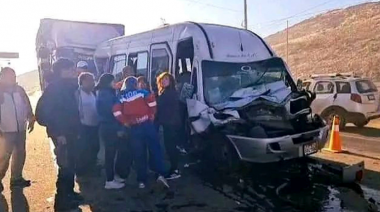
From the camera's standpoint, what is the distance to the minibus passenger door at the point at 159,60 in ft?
31.2

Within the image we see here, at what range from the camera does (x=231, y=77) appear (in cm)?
864

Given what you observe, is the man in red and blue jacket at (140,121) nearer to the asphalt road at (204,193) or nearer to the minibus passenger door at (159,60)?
the asphalt road at (204,193)

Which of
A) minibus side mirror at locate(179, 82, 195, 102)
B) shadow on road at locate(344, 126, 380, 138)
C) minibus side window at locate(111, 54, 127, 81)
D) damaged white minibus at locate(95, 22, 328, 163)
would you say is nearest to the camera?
damaged white minibus at locate(95, 22, 328, 163)

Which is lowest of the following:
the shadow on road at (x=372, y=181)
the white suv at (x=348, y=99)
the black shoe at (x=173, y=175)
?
the shadow on road at (x=372, y=181)

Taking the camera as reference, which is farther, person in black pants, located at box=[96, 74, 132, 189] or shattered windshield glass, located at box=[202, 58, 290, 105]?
shattered windshield glass, located at box=[202, 58, 290, 105]

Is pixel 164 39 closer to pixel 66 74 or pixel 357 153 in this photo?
pixel 66 74

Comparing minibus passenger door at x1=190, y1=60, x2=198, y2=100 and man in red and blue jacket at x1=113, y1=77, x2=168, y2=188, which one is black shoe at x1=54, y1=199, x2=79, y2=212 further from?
minibus passenger door at x1=190, y1=60, x2=198, y2=100

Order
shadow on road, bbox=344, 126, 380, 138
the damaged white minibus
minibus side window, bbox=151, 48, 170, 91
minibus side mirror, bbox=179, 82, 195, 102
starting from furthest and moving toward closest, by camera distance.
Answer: shadow on road, bbox=344, 126, 380, 138, minibus side window, bbox=151, 48, 170, 91, minibus side mirror, bbox=179, 82, 195, 102, the damaged white minibus

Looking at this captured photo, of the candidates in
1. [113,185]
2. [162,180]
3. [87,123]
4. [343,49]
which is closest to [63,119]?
[87,123]

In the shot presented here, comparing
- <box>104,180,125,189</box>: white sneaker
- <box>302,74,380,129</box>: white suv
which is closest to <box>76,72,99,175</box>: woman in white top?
<box>104,180,125,189</box>: white sneaker

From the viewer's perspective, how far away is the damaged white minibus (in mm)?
7617

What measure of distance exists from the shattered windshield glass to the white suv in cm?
571

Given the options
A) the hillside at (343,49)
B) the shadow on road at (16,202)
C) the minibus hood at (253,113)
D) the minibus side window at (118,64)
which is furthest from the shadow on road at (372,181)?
the hillside at (343,49)

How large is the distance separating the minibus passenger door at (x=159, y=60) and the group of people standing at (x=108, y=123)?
6.04 ft
